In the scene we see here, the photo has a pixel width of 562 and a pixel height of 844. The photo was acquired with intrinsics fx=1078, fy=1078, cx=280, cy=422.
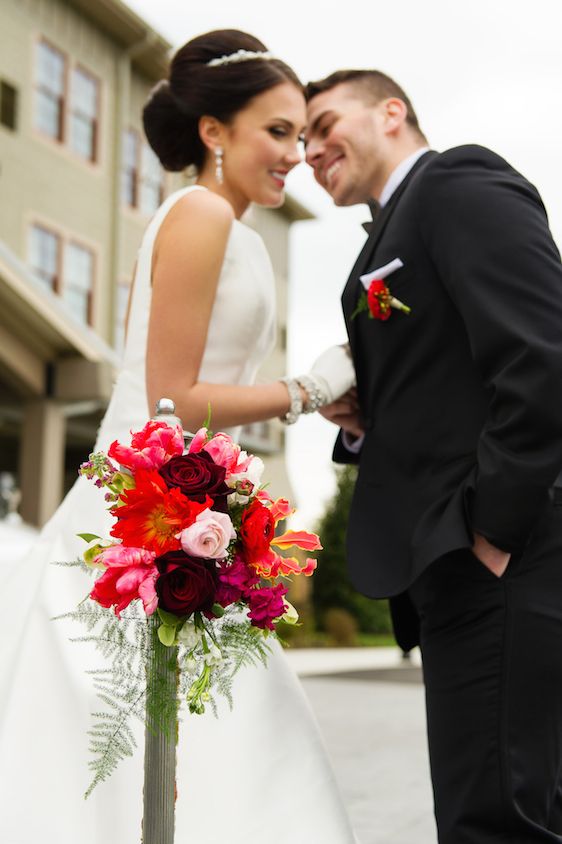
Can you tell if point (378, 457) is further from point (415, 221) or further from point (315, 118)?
point (315, 118)

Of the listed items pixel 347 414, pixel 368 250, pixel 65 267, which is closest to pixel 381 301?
pixel 368 250

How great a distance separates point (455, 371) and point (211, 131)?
4.16 ft

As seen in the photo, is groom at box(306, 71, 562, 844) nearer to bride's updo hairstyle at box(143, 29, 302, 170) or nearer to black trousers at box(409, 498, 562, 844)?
black trousers at box(409, 498, 562, 844)

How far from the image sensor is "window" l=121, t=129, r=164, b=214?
19.6 m

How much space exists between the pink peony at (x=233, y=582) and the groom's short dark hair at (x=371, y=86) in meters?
1.64

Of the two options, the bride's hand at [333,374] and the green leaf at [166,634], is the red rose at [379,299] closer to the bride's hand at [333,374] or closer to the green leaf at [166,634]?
the bride's hand at [333,374]

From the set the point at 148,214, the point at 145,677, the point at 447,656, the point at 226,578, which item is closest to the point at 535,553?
the point at 447,656

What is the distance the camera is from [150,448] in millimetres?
2111

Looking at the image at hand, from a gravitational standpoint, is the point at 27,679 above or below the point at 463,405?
below

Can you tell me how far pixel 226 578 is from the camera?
211 cm

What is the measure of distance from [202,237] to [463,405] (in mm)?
904

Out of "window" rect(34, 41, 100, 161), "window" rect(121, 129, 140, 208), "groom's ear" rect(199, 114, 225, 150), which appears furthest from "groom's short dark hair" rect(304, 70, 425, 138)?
"window" rect(121, 129, 140, 208)

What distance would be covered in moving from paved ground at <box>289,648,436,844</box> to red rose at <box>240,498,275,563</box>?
338 cm

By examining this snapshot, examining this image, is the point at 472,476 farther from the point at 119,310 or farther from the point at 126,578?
the point at 119,310
